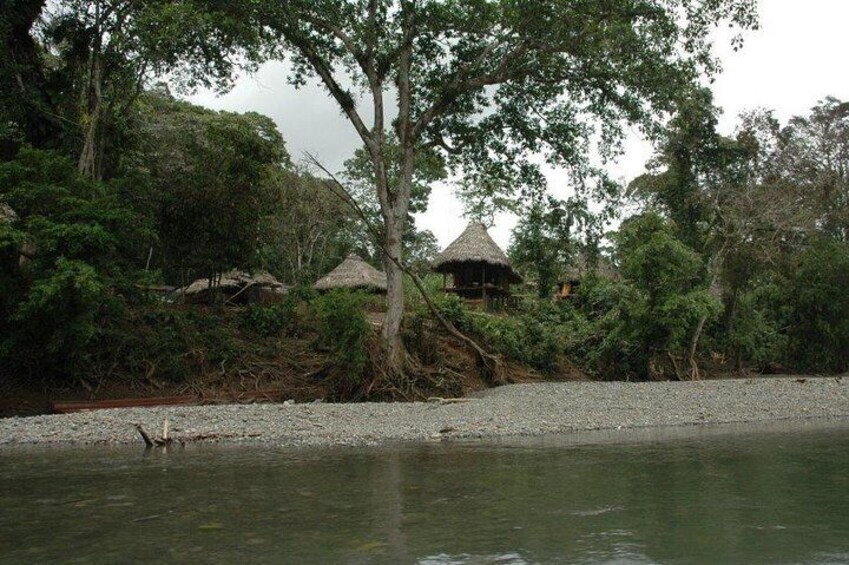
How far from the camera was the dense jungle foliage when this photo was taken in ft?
44.1

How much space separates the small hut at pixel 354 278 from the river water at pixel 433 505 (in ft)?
76.8

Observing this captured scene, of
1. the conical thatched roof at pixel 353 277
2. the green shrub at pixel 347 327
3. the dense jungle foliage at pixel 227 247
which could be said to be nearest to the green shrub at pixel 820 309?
the dense jungle foliage at pixel 227 247

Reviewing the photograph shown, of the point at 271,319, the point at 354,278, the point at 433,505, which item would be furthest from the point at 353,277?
the point at 433,505

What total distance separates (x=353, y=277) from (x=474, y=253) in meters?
5.98

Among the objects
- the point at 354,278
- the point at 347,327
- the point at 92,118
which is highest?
the point at 92,118

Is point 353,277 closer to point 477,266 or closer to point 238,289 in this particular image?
point 477,266

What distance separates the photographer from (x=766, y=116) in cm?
2839

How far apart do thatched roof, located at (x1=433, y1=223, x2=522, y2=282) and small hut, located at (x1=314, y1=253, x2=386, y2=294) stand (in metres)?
2.93

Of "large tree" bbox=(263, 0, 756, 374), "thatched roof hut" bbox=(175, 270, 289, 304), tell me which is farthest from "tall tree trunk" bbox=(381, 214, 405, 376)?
"thatched roof hut" bbox=(175, 270, 289, 304)

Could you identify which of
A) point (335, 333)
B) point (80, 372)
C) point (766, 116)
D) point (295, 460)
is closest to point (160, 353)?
point (80, 372)

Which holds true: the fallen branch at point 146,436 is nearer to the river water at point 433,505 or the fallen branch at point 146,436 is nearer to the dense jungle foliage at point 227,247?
the river water at point 433,505

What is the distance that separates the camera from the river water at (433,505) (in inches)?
169

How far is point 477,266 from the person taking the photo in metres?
32.7

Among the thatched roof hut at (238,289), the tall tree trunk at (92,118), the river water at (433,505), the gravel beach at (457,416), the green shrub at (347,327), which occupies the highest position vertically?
the tall tree trunk at (92,118)
